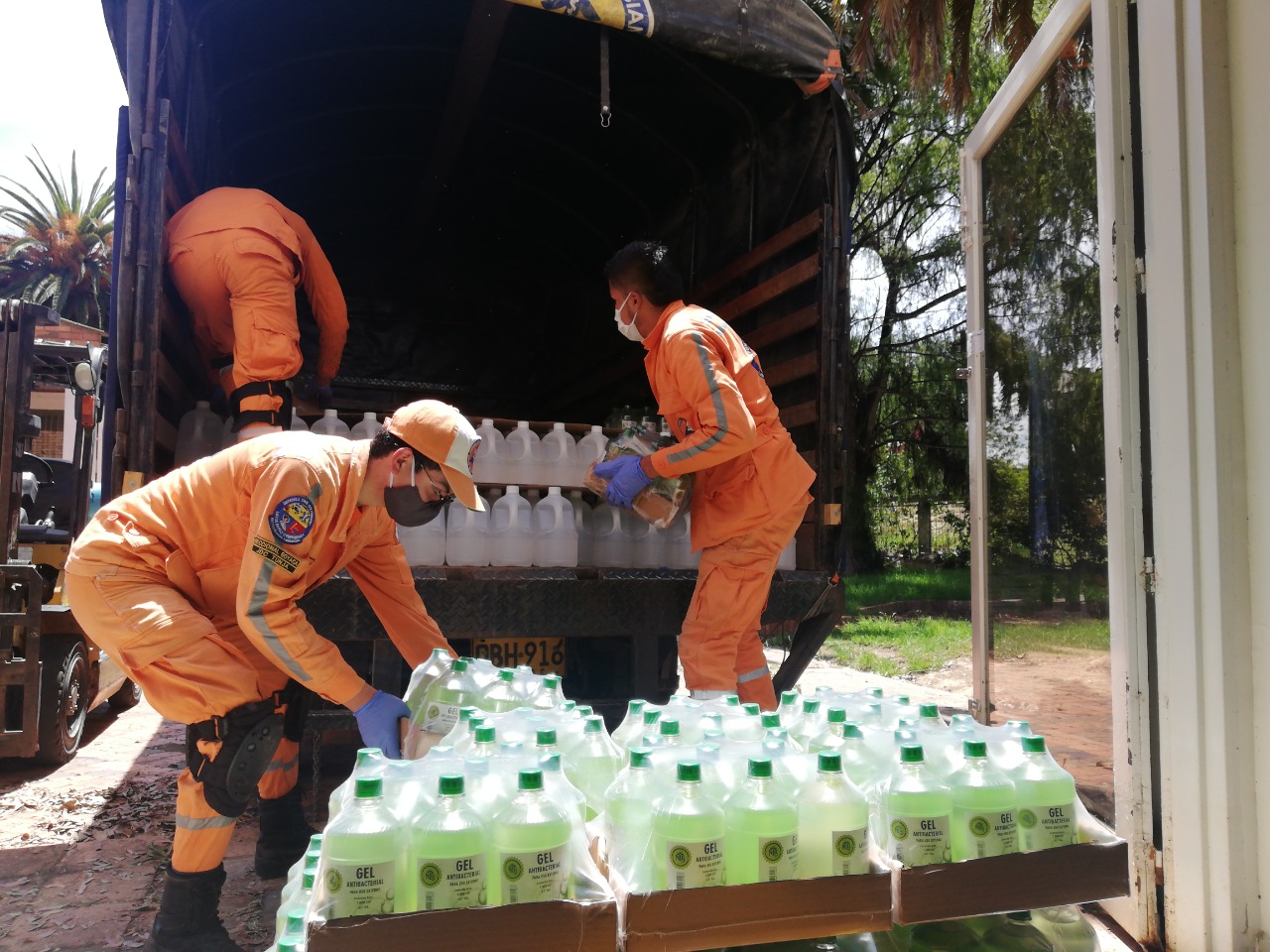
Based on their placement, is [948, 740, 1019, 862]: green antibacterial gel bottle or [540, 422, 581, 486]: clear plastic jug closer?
[948, 740, 1019, 862]: green antibacterial gel bottle

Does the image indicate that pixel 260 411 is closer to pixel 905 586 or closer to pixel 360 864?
pixel 360 864

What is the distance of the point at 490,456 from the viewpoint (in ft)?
15.7

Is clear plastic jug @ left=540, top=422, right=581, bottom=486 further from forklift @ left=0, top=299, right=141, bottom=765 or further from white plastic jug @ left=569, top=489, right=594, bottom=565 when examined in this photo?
forklift @ left=0, top=299, right=141, bottom=765

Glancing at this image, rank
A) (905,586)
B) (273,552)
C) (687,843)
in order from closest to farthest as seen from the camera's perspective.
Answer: (687,843) < (273,552) < (905,586)

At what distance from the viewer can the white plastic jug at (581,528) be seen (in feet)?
15.6

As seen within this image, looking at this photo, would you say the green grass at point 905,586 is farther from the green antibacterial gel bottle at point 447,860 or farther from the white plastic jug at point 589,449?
the green antibacterial gel bottle at point 447,860

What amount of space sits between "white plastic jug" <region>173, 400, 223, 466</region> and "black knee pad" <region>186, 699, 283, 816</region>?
2.21 metres

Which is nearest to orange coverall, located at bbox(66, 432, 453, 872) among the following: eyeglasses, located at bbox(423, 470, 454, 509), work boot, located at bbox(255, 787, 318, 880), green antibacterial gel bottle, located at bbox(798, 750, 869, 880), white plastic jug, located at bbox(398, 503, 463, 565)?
eyeglasses, located at bbox(423, 470, 454, 509)

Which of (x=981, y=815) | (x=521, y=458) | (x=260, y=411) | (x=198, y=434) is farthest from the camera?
(x=521, y=458)

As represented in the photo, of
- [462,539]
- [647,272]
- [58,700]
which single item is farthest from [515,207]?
[58,700]

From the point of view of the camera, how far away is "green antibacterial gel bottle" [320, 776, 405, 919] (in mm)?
1679

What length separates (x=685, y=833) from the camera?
72.2 inches

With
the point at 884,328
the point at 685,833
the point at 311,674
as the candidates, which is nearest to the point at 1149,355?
the point at 685,833

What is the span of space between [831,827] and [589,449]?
330cm
